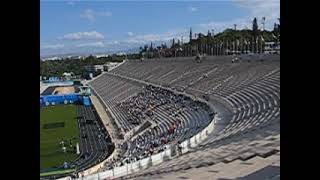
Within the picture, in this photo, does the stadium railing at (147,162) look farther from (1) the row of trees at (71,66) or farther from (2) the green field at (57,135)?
(1) the row of trees at (71,66)

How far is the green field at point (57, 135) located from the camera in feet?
42.4

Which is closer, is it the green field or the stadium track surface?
the stadium track surface

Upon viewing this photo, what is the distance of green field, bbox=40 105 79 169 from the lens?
42.4ft

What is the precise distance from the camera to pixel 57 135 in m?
17.7

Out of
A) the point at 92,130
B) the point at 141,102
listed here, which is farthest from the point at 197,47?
the point at 92,130

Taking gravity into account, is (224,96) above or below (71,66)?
below

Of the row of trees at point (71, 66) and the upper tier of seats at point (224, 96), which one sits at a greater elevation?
the row of trees at point (71, 66)

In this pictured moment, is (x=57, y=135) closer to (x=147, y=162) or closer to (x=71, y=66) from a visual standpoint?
(x=147, y=162)

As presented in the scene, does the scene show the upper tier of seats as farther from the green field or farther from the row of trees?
the row of trees

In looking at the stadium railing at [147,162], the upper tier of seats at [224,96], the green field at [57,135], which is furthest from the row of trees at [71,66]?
the stadium railing at [147,162]

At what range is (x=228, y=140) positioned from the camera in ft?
27.5

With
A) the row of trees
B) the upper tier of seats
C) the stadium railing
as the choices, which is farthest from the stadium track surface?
the row of trees

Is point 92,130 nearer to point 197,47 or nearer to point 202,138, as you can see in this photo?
point 202,138

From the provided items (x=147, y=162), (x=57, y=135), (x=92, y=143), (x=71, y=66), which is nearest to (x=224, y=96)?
(x=92, y=143)
